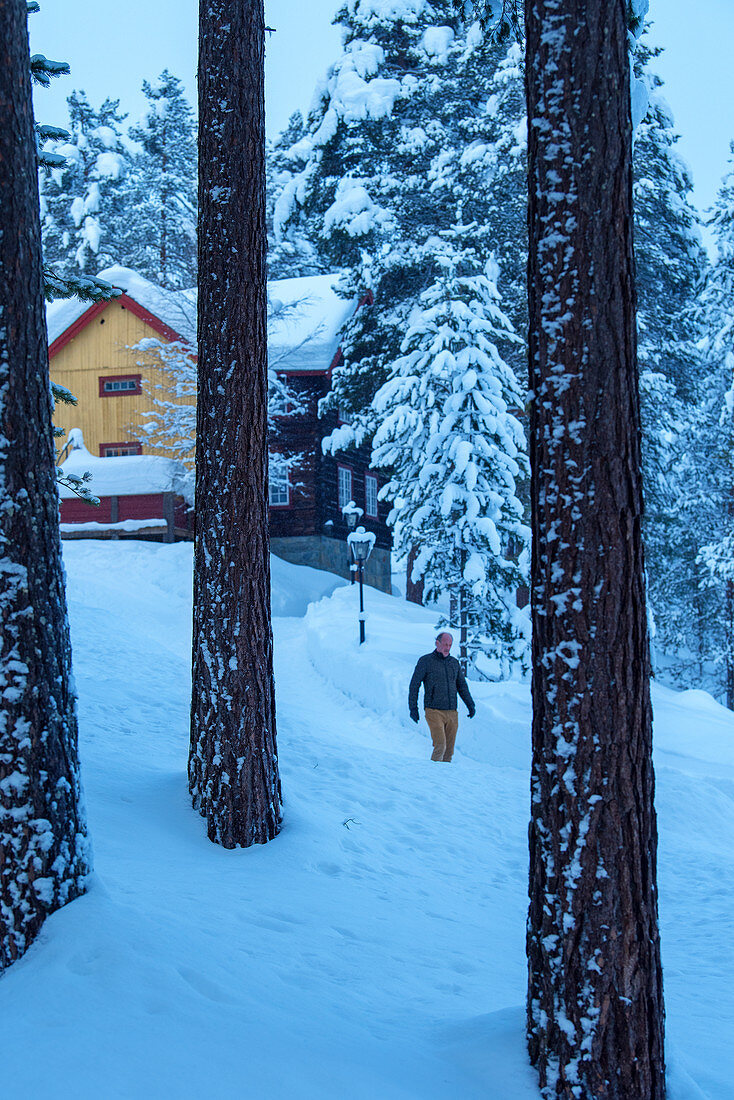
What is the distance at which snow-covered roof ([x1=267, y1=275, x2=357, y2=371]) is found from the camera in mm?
27167

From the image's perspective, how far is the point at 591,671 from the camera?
3.28 metres

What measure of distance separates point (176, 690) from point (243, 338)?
18.1 feet

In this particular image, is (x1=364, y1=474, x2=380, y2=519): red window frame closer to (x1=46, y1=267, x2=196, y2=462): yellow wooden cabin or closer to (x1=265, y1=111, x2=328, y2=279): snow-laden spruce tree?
(x1=46, y1=267, x2=196, y2=462): yellow wooden cabin

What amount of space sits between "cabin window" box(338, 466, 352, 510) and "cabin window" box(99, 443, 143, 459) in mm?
6390

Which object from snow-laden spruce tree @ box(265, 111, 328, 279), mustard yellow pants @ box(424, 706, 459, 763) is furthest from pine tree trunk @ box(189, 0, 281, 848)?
snow-laden spruce tree @ box(265, 111, 328, 279)

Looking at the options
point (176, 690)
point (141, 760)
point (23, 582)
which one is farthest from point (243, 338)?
point (176, 690)

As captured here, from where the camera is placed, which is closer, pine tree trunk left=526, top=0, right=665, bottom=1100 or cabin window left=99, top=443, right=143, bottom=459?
pine tree trunk left=526, top=0, right=665, bottom=1100

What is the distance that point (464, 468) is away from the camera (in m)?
15.5

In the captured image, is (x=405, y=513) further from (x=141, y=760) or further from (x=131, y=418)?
(x=131, y=418)

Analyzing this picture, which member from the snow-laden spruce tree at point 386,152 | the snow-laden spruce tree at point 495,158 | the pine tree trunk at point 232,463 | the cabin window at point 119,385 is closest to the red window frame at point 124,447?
the cabin window at point 119,385

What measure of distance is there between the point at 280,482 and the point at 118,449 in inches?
242

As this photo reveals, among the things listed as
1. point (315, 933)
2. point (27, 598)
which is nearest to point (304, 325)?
point (315, 933)

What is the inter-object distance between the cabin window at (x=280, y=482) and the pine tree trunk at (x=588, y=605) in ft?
75.8

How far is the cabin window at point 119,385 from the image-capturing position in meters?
28.9
